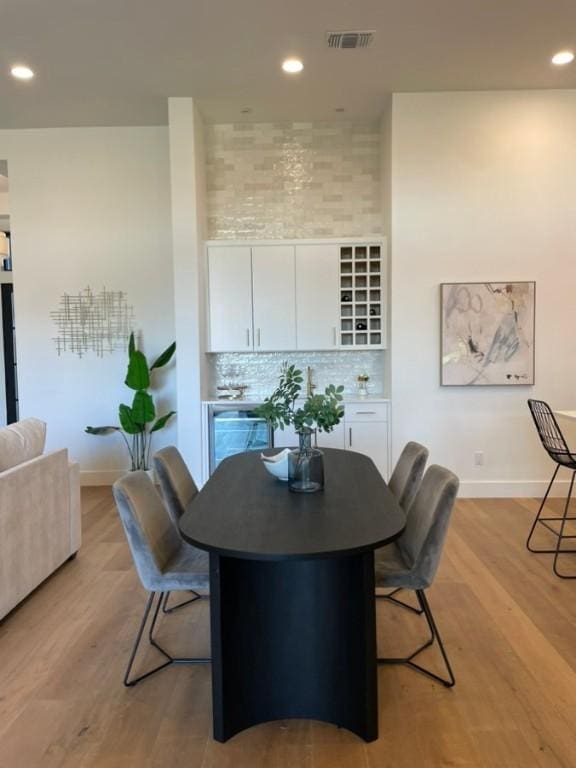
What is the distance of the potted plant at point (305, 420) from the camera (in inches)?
85.0

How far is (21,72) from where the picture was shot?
395 centimetres

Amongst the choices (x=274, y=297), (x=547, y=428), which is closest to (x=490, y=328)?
(x=547, y=428)

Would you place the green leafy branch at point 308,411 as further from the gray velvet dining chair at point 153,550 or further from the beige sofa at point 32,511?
the beige sofa at point 32,511

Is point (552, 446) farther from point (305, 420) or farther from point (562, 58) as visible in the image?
point (562, 58)

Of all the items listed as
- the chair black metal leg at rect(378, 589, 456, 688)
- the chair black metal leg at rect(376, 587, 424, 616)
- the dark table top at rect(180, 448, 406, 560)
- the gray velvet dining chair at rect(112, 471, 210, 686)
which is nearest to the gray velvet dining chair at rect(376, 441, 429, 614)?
the chair black metal leg at rect(376, 587, 424, 616)

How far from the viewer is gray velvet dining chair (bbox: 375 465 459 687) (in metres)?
1.98

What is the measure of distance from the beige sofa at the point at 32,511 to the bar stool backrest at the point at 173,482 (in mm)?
803

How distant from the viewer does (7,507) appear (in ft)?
8.59

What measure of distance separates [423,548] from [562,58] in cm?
391

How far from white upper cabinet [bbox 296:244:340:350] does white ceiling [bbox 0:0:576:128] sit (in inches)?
51.6

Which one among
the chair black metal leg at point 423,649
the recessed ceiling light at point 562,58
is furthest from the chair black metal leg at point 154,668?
the recessed ceiling light at point 562,58

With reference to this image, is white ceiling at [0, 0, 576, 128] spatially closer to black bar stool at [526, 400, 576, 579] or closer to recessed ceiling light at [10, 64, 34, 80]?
recessed ceiling light at [10, 64, 34, 80]

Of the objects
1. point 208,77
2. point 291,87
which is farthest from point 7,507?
Result: point 291,87

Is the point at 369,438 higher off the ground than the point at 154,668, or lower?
higher
